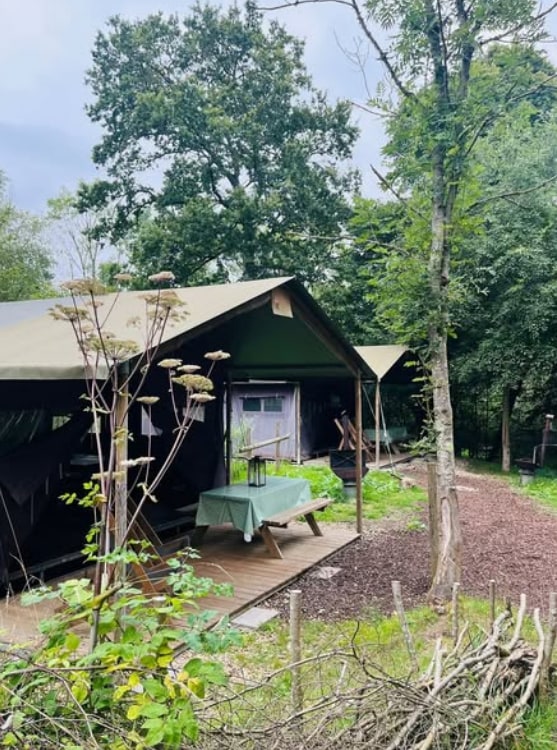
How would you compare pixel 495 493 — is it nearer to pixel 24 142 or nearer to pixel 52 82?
pixel 52 82

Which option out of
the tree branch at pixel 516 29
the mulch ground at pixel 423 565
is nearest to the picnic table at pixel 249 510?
the mulch ground at pixel 423 565

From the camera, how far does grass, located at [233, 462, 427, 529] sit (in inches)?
315

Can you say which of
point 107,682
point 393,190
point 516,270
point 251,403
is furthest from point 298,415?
point 107,682

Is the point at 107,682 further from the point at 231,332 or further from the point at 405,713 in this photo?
the point at 231,332

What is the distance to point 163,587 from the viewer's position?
14.6 feet

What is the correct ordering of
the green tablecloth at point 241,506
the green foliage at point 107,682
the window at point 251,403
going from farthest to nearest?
1. the window at point 251,403
2. the green tablecloth at point 241,506
3. the green foliage at point 107,682

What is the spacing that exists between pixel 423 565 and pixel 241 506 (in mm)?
2025

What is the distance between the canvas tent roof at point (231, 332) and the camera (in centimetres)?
365

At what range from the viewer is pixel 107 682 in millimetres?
1715

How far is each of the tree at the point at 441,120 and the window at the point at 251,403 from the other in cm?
936

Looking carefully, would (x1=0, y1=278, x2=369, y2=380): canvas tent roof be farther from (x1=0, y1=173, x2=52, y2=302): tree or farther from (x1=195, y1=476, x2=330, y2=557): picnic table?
(x1=0, y1=173, x2=52, y2=302): tree

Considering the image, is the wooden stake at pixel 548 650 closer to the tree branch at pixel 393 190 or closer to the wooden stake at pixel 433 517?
the wooden stake at pixel 433 517

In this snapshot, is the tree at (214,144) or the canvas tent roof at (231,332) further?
the tree at (214,144)

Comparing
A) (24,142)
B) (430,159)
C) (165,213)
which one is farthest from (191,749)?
(24,142)
